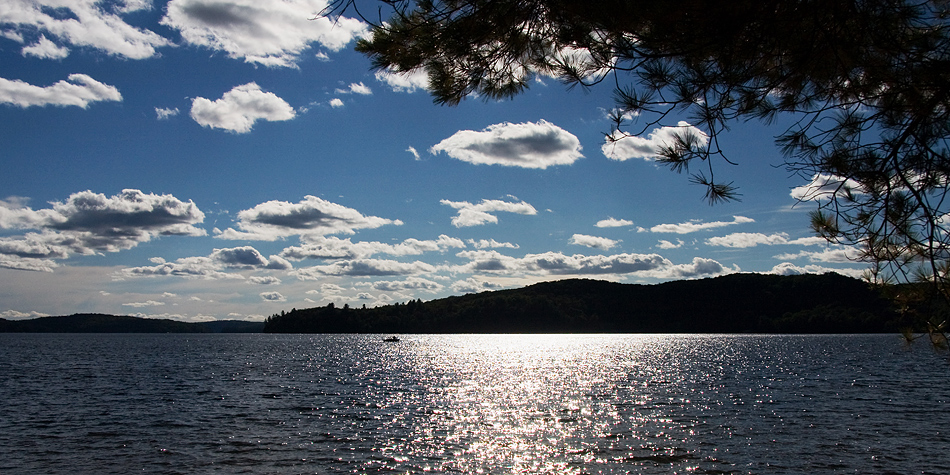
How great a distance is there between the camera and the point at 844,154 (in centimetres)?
896

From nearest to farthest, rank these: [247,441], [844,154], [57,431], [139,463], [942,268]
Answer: [942,268] < [844,154] < [139,463] < [247,441] < [57,431]

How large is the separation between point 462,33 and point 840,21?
5.19m

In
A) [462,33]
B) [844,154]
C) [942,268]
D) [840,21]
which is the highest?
[462,33]

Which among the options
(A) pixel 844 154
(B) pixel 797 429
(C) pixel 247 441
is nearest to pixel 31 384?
(C) pixel 247 441

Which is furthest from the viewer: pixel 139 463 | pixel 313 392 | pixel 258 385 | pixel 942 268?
pixel 258 385

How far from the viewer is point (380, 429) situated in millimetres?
29297

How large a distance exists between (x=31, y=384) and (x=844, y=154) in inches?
2559

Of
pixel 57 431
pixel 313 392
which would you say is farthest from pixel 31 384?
pixel 57 431

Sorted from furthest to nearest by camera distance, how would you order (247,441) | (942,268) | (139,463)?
1. (247,441)
2. (139,463)
3. (942,268)

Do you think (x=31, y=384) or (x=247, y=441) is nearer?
(x=247, y=441)

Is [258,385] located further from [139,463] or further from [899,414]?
[899,414]

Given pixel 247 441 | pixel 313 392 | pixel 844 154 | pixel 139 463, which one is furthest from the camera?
pixel 313 392

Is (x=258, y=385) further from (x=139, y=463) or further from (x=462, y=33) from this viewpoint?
(x=462, y=33)

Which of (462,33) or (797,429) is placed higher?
(462,33)
